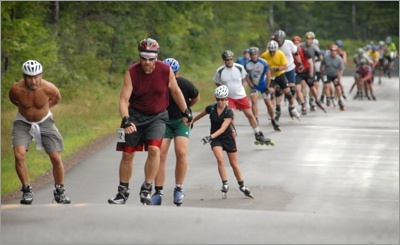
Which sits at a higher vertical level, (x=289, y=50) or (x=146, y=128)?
(x=146, y=128)

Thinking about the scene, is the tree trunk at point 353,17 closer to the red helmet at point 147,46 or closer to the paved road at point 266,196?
the paved road at point 266,196

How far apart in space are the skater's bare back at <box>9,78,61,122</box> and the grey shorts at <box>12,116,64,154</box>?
0.10 metres

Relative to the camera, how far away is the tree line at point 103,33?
26.5 m

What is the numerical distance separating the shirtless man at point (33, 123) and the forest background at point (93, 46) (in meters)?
3.52

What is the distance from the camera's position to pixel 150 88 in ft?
47.0

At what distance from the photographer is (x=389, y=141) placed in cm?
2661

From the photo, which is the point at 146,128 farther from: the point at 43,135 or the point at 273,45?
the point at 273,45

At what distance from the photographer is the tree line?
26453 millimetres

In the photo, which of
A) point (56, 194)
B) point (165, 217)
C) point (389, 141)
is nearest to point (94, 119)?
point (389, 141)

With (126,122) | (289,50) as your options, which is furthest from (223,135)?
(289,50)

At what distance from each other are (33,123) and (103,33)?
78.7 ft

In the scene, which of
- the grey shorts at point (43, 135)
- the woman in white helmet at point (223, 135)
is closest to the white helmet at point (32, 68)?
the grey shorts at point (43, 135)

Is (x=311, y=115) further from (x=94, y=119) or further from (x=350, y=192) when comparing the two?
(x=350, y=192)

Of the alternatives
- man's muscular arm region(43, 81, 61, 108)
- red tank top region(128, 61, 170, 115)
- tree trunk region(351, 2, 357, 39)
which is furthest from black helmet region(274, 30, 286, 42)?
tree trunk region(351, 2, 357, 39)
